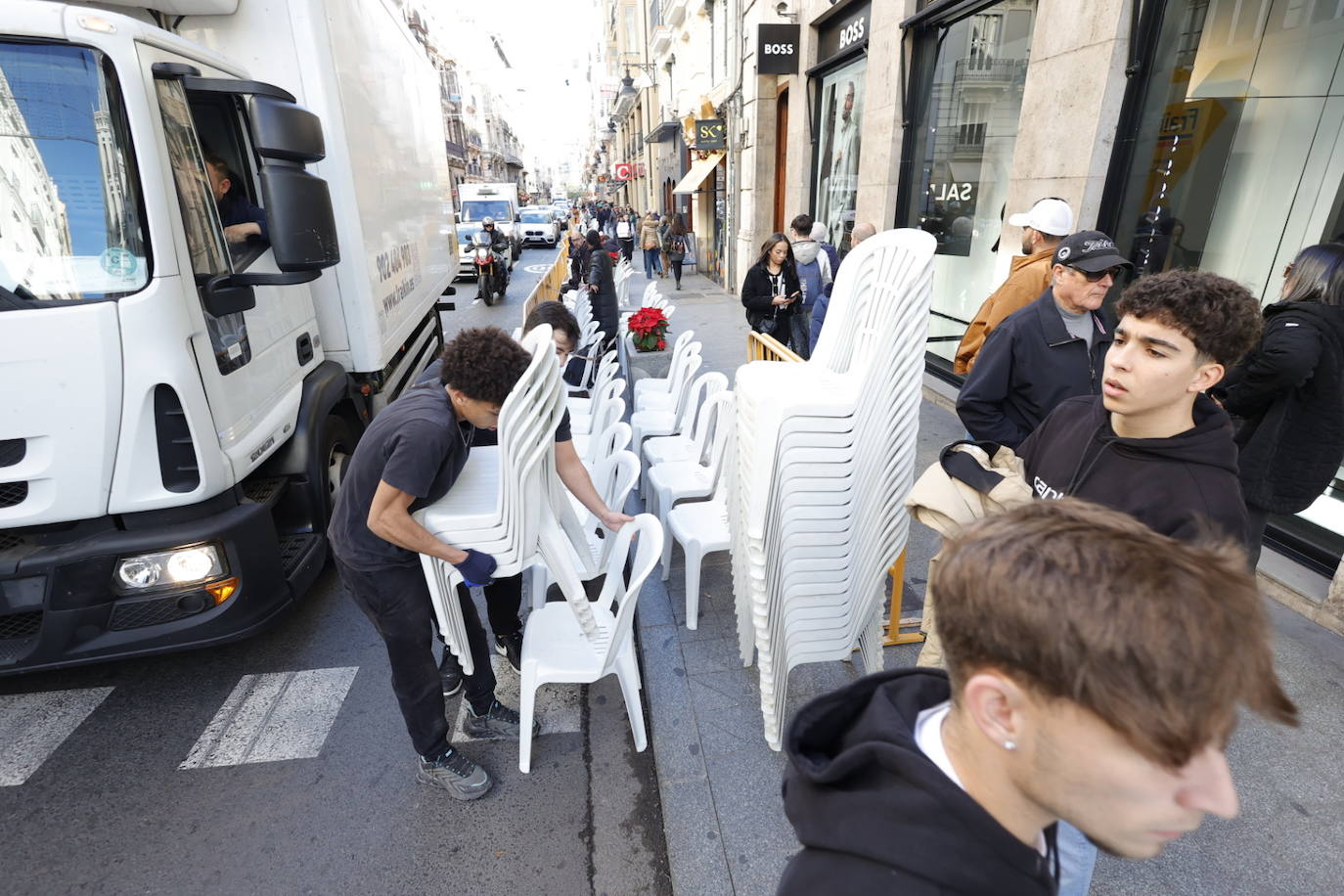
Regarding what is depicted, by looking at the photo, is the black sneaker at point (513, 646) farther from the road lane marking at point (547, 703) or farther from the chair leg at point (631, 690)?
the chair leg at point (631, 690)

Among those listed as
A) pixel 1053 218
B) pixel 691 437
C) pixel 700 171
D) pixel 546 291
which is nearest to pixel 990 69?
pixel 1053 218

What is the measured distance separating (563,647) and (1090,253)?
2.60 m

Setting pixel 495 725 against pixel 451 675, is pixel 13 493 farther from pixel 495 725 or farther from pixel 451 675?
pixel 495 725

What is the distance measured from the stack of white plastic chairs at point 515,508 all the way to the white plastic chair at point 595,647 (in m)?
0.11

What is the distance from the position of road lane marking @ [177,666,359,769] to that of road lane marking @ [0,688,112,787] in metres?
0.63

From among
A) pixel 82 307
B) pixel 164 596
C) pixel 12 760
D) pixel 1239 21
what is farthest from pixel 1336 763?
pixel 12 760

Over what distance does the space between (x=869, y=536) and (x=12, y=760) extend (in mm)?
3730

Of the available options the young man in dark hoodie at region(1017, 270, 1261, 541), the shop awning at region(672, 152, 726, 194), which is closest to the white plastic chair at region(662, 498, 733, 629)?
the young man in dark hoodie at region(1017, 270, 1261, 541)

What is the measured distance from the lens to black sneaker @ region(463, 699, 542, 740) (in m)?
2.95

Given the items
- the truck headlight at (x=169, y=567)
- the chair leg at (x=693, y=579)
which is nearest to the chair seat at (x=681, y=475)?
the chair leg at (x=693, y=579)

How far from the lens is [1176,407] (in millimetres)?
1600

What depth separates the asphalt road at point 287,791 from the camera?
233cm

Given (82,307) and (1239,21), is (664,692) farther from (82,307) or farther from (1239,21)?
(1239,21)

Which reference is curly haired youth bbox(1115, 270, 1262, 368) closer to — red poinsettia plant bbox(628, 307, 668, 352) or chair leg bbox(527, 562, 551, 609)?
chair leg bbox(527, 562, 551, 609)
